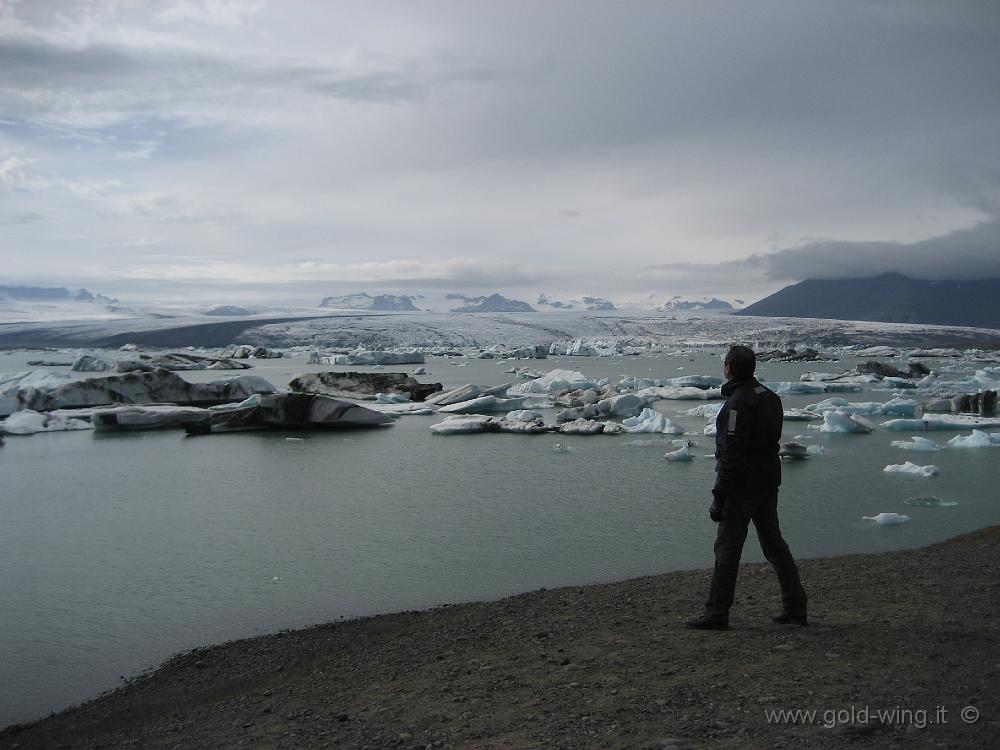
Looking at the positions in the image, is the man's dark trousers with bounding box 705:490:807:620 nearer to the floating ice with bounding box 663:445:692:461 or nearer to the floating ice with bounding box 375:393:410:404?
the floating ice with bounding box 663:445:692:461

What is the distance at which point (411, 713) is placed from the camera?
2.89 metres

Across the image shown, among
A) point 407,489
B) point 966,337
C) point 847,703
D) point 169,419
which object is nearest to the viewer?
point 847,703

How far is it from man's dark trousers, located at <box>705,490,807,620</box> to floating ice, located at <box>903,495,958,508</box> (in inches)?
205

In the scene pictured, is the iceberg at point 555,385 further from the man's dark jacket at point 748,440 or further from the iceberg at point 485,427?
the man's dark jacket at point 748,440

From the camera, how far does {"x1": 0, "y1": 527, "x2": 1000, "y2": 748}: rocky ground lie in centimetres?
248

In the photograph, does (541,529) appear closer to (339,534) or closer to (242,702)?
(339,534)

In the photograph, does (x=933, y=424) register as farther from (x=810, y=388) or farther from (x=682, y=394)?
(x=810, y=388)

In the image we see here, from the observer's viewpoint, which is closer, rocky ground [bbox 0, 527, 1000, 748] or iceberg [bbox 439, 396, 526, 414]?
rocky ground [bbox 0, 527, 1000, 748]

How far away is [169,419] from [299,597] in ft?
39.1

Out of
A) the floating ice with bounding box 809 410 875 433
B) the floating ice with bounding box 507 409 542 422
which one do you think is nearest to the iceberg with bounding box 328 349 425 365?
the floating ice with bounding box 507 409 542 422

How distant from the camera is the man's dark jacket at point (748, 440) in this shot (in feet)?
11.0

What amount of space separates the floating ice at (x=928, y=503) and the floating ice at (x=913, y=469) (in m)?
1.70

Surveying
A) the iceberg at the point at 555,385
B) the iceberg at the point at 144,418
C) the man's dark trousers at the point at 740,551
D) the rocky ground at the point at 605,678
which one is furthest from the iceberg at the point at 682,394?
the man's dark trousers at the point at 740,551

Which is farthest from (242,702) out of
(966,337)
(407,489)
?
(966,337)
